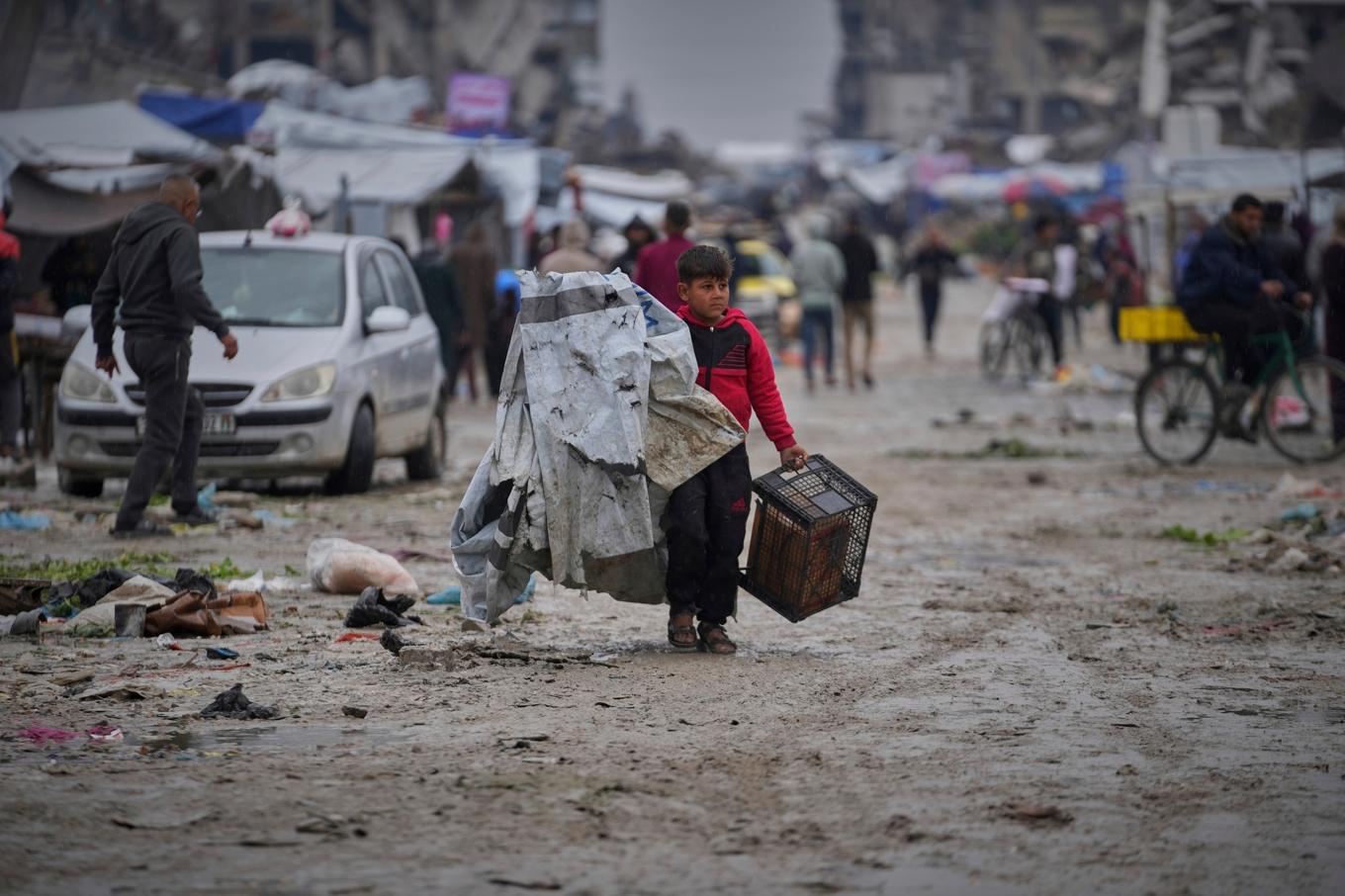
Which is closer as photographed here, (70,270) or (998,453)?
(998,453)

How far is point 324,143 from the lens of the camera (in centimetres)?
2503

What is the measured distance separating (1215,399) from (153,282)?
8.38 metres

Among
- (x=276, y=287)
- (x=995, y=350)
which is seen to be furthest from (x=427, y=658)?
(x=995, y=350)

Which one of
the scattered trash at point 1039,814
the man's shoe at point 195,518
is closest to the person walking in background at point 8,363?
the man's shoe at point 195,518

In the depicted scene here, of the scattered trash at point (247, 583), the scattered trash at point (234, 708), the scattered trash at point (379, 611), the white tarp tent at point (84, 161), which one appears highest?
the white tarp tent at point (84, 161)

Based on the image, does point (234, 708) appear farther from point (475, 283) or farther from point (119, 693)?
point (475, 283)

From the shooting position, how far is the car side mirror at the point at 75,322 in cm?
1443

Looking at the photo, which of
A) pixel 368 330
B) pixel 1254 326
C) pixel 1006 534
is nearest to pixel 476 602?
pixel 1006 534

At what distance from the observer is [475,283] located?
798 inches

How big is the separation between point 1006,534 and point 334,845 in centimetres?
753

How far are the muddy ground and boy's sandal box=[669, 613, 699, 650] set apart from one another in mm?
125

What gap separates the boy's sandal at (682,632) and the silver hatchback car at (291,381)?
542 centimetres

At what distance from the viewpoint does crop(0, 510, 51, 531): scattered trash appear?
10836mm

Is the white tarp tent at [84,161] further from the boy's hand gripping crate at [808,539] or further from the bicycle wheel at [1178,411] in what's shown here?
the boy's hand gripping crate at [808,539]
